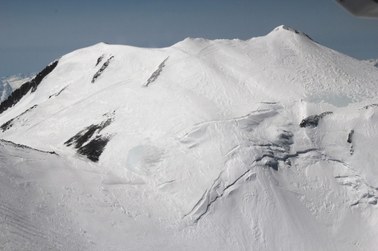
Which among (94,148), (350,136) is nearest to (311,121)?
(350,136)

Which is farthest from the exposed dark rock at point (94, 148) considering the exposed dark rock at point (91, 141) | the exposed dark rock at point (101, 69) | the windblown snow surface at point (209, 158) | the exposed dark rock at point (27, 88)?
the exposed dark rock at point (27, 88)

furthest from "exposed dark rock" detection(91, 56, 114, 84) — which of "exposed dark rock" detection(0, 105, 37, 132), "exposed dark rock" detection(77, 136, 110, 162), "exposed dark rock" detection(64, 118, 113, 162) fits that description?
"exposed dark rock" detection(77, 136, 110, 162)

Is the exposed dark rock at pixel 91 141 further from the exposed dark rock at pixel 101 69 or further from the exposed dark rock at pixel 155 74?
the exposed dark rock at pixel 101 69

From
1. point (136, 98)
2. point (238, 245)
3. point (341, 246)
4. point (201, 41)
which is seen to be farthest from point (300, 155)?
point (201, 41)

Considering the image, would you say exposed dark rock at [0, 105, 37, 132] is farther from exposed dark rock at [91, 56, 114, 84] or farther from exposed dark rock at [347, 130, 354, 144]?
exposed dark rock at [347, 130, 354, 144]

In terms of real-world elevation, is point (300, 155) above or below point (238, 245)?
above

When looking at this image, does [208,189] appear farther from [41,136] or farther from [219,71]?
[41,136]
